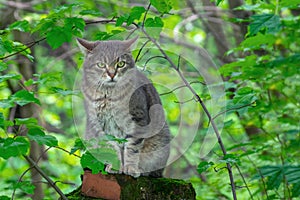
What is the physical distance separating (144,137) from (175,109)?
3169mm

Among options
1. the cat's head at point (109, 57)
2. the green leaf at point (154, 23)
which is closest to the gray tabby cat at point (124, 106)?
the cat's head at point (109, 57)

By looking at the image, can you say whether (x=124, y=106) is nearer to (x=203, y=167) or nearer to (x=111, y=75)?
(x=111, y=75)

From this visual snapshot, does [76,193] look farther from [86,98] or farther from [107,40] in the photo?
[107,40]

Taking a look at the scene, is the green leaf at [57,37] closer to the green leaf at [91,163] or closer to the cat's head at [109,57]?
the cat's head at [109,57]

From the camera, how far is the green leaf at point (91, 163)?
1847mm

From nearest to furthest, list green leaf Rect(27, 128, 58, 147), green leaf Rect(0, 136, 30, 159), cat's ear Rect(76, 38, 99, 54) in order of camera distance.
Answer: green leaf Rect(0, 136, 30, 159) → green leaf Rect(27, 128, 58, 147) → cat's ear Rect(76, 38, 99, 54)

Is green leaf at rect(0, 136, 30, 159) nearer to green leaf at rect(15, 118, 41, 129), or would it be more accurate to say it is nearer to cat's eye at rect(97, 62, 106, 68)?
green leaf at rect(15, 118, 41, 129)

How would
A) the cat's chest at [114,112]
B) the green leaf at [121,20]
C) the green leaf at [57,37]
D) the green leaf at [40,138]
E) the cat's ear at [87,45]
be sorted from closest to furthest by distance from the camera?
the green leaf at [40,138] → the green leaf at [57,37] → the green leaf at [121,20] → the cat's ear at [87,45] → the cat's chest at [114,112]

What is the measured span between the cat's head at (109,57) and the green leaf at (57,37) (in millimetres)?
216

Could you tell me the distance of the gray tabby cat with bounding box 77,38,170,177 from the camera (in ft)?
7.39

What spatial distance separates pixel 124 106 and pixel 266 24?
A: 841mm

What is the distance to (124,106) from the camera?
7.92 feet

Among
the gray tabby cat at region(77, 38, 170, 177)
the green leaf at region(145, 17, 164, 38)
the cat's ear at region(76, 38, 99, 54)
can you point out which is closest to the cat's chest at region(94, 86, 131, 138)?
the gray tabby cat at region(77, 38, 170, 177)

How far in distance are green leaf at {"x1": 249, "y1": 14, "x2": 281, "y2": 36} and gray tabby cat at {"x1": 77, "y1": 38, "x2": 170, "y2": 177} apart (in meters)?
0.58
